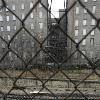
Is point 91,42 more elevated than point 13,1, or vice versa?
point 13,1

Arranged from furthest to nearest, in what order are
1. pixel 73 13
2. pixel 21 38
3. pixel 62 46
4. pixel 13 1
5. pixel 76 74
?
pixel 13 1 < pixel 73 13 < pixel 21 38 < pixel 62 46 < pixel 76 74

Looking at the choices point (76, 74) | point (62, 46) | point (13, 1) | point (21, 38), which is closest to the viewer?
point (76, 74)

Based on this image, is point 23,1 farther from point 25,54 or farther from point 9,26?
point 25,54

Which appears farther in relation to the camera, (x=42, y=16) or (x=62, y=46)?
(x=42, y=16)

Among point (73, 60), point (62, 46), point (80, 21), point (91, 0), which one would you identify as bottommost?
point (73, 60)

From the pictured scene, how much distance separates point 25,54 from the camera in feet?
58.5

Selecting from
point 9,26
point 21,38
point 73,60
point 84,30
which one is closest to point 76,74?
point 73,60

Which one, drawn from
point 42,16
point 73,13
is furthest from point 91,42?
point 42,16

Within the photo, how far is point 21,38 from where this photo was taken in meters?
17.8

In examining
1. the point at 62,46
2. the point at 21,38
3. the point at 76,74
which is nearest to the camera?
the point at 76,74

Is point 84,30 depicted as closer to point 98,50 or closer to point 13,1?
point 98,50

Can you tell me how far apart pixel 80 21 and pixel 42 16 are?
2.98 m

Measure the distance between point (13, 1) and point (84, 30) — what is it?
6.31m

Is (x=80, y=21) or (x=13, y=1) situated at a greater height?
(x=13, y=1)
